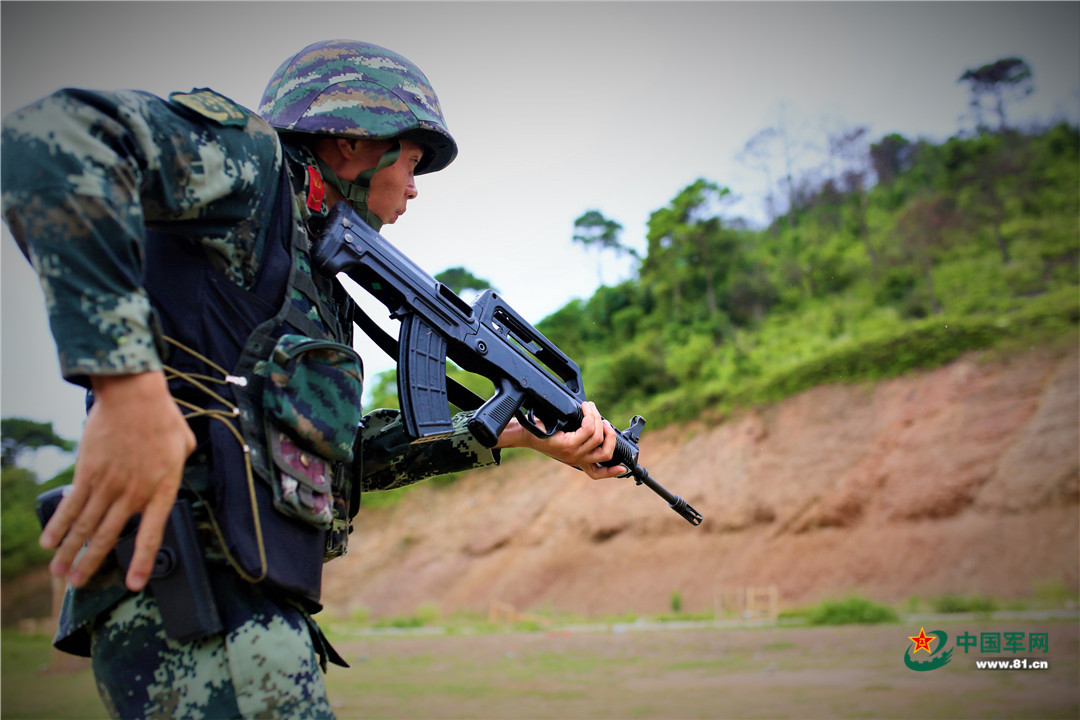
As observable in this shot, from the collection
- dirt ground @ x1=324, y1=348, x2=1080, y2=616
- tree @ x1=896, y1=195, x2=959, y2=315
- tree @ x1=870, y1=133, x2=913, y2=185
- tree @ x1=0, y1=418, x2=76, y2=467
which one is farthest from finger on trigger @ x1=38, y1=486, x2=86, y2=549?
tree @ x1=870, y1=133, x2=913, y2=185

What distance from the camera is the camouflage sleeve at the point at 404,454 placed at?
2137 mm

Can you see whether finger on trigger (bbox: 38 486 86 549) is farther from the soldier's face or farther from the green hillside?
the green hillside

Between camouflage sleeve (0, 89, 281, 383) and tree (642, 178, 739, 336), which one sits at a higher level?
tree (642, 178, 739, 336)

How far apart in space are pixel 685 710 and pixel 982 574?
10.3 meters

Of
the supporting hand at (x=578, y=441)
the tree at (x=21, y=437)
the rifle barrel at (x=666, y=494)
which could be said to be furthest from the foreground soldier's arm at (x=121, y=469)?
the tree at (x=21, y=437)

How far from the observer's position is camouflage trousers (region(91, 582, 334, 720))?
129cm

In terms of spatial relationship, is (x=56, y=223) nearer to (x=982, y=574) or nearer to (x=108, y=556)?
(x=108, y=556)

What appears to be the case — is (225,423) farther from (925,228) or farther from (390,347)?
(925,228)

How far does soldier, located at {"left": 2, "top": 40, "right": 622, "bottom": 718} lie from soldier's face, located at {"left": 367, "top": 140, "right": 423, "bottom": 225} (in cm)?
14

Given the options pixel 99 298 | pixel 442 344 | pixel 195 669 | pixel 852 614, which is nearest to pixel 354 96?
pixel 442 344

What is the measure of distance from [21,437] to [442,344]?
19422mm

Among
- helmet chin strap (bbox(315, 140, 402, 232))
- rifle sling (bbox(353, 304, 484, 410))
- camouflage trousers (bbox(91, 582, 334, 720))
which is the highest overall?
helmet chin strap (bbox(315, 140, 402, 232))

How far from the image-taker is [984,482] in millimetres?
15172

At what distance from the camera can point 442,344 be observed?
6.95 feet
